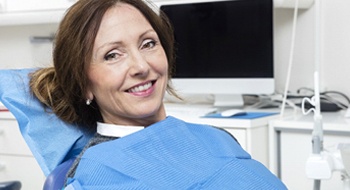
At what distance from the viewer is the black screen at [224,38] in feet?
7.26

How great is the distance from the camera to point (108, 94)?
1.34m

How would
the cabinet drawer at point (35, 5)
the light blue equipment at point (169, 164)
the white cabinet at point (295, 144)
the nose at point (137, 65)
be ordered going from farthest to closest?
the cabinet drawer at point (35, 5) → the white cabinet at point (295, 144) → the nose at point (137, 65) → the light blue equipment at point (169, 164)

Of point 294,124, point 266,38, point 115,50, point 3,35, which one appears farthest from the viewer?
point 3,35

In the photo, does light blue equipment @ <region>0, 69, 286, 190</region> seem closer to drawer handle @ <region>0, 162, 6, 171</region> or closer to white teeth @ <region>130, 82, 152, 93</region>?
white teeth @ <region>130, 82, 152, 93</region>

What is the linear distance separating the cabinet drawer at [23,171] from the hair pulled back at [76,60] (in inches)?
47.6

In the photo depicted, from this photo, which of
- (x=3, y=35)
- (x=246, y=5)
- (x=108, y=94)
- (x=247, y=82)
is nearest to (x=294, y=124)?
(x=247, y=82)

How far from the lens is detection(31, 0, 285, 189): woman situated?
1.18 metres

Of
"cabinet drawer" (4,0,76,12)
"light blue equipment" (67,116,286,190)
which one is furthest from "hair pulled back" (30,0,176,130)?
"cabinet drawer" (4,0,76,12)

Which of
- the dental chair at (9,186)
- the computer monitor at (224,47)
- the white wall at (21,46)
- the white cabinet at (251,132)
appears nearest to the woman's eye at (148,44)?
the dental chair at (9,186)

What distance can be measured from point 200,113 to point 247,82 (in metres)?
0.23

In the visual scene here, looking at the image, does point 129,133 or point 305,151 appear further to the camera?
point 305,151

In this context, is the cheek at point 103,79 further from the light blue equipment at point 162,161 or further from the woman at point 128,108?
the light blue equipment at point 162,161

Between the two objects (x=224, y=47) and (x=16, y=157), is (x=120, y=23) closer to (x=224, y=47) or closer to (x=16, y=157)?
(x=224, y=47)

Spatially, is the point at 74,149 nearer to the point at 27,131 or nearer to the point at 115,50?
the point at 27,131
